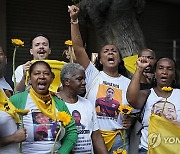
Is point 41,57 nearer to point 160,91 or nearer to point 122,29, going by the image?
point 160,91

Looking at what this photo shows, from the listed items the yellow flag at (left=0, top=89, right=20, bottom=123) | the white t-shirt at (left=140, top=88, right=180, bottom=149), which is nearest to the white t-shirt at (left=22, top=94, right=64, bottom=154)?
the yellow flag at (left=0, top=89, right=20, bottom=123)

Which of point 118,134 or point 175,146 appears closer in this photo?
point 175,146

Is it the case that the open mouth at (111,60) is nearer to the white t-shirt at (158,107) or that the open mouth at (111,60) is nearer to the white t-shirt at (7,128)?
the white t-shirt at (158,107)

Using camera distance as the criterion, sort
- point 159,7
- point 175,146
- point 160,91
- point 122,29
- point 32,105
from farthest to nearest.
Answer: point 159,7
point 122,29
point 160,91
point 175,146
point 32,105

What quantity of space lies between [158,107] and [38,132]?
Result: 1.25m

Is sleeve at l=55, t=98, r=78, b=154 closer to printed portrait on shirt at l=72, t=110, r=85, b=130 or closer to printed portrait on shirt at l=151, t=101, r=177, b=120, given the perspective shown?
printed portrait on shirt at l=72, t=110, r=85, b=130

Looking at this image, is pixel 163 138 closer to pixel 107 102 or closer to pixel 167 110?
pixel 167 110

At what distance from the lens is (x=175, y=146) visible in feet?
13.5

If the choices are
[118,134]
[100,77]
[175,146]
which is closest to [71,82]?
[100,77]

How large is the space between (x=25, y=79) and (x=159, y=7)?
919 cm

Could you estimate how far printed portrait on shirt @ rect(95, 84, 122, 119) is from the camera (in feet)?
14.6

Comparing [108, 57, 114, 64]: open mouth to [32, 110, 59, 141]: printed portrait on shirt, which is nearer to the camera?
[32, 110, 59, 141]: printed portrait on shirt

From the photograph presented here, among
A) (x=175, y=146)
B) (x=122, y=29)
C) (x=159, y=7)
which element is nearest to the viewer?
(x=175, y=146)

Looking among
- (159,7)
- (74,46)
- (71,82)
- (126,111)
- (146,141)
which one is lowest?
(146,141)
